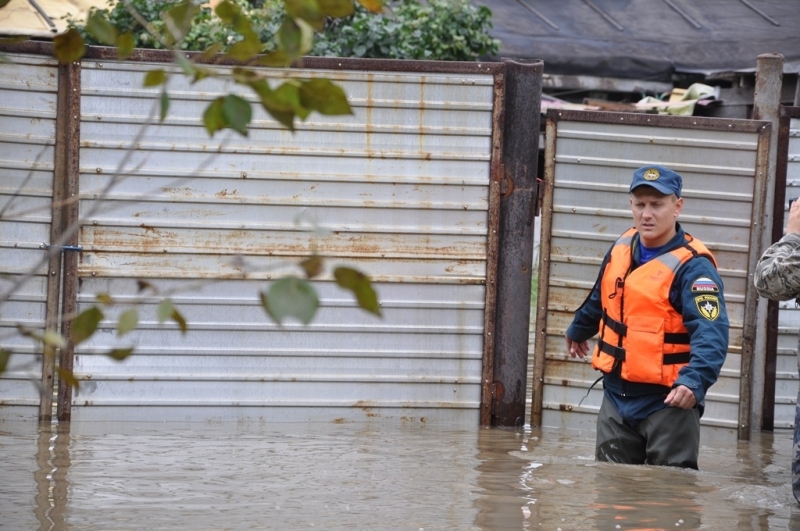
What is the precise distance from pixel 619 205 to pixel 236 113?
5124 millimetres

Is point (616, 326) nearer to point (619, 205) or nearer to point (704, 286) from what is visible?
point (704, 286)

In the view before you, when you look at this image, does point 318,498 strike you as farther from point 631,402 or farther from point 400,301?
point 400,301

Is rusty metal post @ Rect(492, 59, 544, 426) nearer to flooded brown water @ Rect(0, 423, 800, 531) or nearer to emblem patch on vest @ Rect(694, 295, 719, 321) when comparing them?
flooded brown water @ Rect(0, 423, 800, 531)

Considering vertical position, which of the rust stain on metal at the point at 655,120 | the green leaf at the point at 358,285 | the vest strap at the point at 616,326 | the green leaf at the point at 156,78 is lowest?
the vest strap at the point at 616,326

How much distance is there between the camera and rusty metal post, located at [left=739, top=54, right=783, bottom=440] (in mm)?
6691

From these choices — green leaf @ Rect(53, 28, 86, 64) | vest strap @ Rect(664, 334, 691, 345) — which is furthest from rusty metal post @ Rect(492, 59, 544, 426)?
green leaf @ Rect(53, 28, 86, 64)

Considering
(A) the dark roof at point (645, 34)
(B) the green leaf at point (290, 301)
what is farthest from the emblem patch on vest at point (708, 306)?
(A) the dark roof at point (645, 34)

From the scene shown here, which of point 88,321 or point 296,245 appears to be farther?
point 296,245

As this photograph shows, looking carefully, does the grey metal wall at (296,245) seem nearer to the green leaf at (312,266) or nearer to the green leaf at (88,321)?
the green leaf at (88,321)

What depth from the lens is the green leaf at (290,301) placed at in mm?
1589

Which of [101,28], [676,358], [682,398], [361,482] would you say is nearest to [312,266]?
[101,28]

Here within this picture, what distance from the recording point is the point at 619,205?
21.9ft

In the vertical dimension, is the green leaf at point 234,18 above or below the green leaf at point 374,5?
below

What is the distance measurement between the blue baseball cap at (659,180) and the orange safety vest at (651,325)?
28cm
